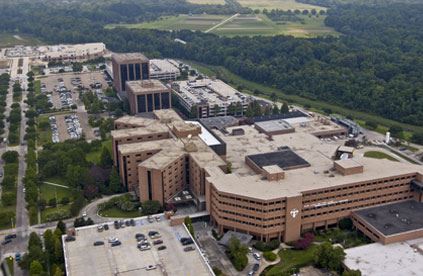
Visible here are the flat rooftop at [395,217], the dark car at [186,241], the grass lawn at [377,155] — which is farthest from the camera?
the grass lawn at [377,155]

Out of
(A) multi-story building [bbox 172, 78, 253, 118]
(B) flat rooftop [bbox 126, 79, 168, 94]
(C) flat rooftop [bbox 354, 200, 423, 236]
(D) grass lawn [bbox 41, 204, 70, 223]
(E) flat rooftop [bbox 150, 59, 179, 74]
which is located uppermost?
(B) flat rooftop [bbox 126, 79, 168, 94]

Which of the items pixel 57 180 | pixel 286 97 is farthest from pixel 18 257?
pixel 286 97

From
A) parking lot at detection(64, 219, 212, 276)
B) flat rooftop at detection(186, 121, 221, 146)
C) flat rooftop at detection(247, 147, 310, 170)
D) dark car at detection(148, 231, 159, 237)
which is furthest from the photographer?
flat rooftop at detection(186, 121, 221, 146)

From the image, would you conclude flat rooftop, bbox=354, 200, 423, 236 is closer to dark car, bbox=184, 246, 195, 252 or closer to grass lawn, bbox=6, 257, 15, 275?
dark car, bbox=184, 246, 195, 252

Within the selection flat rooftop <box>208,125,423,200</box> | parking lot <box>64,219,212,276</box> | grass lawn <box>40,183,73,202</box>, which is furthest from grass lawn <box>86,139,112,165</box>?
parking lot <box>64,219,212,276</box>

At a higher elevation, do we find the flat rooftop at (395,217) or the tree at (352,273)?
the flat rooftop at (395,217)

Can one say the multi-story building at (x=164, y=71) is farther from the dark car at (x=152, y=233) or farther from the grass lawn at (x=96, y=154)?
the dark car at (x=152, y=233)

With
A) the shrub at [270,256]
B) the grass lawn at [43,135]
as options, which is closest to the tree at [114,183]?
the grass lawn at [43,135]
